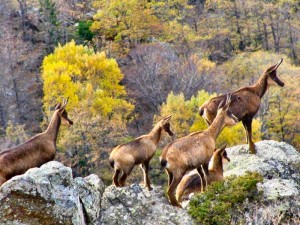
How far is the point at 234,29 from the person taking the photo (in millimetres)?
101875

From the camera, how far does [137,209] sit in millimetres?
12711

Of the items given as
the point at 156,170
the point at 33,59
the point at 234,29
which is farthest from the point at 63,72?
the point at 234,29

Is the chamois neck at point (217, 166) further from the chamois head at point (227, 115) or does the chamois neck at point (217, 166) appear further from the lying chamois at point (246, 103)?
the lying chamois at point (246, 103)

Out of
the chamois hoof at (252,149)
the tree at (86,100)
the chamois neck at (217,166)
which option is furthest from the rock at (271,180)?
the tree at (86,100)

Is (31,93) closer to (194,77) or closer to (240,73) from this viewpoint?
(194,77)

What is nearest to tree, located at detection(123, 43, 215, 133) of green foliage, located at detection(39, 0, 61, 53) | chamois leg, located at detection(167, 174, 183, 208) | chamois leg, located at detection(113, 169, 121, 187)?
green foliage, located at detection(39, 0, 61, 53)

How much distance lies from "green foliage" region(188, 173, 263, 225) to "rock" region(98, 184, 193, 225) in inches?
12.2

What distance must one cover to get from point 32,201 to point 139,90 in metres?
63.6

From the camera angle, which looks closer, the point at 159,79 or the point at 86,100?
the point at 86,100

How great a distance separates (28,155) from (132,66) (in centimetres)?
6601

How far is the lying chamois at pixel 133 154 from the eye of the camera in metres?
13.2

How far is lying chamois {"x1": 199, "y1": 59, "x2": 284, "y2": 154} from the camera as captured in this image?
15102mm

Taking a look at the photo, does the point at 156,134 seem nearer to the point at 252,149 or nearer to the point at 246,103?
the point at 246,103

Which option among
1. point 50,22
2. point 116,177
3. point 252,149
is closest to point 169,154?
point 116,177
